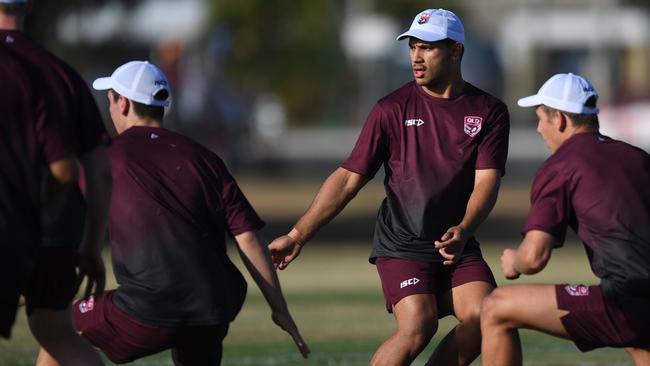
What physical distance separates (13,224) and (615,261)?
9.99 ft

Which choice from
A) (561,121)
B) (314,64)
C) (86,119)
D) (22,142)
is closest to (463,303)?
(561,121)

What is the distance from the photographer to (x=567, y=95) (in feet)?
27.2

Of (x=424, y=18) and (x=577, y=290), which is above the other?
(x=424, y=18)

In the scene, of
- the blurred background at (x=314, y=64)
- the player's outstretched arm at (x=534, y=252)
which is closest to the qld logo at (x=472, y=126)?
the player's outstretched arm at (x=534, y=252)

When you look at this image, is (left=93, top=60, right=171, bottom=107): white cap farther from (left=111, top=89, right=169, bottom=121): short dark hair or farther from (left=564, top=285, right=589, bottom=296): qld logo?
(left=564, top=285, right=589, bottom=296): qld logo

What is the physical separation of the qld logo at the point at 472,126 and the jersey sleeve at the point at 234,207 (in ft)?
5.23

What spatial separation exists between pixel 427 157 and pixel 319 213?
2.39 feet

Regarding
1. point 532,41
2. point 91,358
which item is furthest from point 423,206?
point 532,41

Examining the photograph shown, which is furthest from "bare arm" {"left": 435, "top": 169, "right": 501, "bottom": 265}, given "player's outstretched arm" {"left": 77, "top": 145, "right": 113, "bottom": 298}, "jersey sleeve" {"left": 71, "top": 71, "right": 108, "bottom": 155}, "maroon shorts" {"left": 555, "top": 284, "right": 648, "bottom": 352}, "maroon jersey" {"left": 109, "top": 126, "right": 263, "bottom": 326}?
"jersey sleeve" {"left": 71, "top": 71, "right": 108, "bottom": 155}

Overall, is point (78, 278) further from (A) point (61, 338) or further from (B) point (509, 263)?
(B) point (509, 263)

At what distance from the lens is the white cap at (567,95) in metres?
8.30

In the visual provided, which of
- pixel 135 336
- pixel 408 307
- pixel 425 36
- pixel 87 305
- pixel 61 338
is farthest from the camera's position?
pixel 425 36

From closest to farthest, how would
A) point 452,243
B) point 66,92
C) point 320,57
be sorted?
point 66,92, point 452,243, point 320,57

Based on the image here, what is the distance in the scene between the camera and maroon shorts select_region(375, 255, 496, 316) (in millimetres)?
9031
